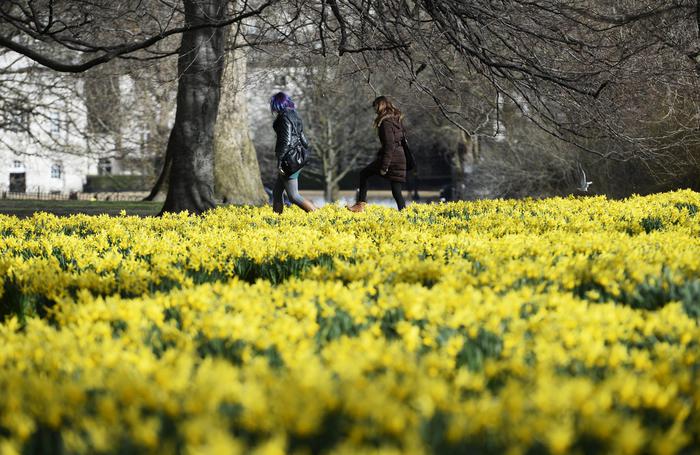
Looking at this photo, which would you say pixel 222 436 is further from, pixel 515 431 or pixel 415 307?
pixel 415 307

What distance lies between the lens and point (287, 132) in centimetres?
1108

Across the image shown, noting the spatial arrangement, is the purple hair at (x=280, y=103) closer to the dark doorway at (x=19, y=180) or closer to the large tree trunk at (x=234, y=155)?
the large tree trunk at (x=234, y=155)

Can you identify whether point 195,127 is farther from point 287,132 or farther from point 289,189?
point 289,189

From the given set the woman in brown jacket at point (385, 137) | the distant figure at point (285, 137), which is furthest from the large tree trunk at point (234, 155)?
the distant figure at point (285, 137)

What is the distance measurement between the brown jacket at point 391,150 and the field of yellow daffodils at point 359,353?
5.74m

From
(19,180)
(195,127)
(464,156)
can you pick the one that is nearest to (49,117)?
(195,127)

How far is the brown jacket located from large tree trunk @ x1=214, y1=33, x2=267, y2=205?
25.1ft

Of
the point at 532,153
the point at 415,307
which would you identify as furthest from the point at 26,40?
the point at 415,307

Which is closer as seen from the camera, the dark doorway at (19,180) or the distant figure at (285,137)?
the distant figure at (285,137)

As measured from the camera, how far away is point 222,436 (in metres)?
1.92

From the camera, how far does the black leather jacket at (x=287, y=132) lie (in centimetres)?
1098

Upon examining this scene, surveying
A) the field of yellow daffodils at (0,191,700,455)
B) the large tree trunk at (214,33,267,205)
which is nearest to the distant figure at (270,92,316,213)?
the field of yellow daffodils at (0,191,700,455)

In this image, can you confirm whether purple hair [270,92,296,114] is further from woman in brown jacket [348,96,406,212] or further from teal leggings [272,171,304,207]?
woman in brown jacket [348,96,406,212]

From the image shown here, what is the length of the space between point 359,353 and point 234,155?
1700 cm
